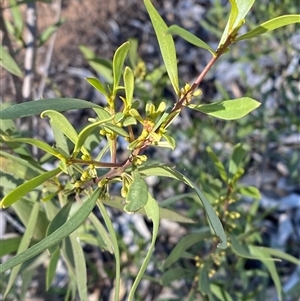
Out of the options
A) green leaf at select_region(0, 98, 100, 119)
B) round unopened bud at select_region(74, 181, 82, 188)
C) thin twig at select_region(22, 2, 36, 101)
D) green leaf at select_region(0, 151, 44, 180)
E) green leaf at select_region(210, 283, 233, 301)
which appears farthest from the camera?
thin twig at select_region(22, 2, 36, 101)

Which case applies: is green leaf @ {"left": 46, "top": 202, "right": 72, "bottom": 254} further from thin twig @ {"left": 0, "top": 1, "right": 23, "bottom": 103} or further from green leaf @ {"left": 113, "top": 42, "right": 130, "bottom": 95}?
thin twig @ {"left": 0, "top": 1, "right": 23, "bottom": 103}

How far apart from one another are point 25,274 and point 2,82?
1.51 m

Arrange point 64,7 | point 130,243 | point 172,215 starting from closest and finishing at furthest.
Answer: point 172,215
point 130,243
point 64,7

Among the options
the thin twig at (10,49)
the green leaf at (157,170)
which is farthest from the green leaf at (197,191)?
the thin twig at (10,49)

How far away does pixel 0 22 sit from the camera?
3.82 ft

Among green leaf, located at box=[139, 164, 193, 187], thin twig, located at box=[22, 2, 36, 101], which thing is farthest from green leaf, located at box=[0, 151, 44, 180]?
thin twig, located at box=[22, 2, 36, 101]

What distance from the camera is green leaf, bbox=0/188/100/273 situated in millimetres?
561

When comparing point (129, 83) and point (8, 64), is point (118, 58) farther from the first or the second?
point (8, 64)

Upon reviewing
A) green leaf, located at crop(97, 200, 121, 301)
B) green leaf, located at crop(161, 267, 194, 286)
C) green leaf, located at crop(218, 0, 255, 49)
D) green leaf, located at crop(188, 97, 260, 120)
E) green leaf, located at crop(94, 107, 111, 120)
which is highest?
green leaf, located at crop(218, 0, 255, 49)

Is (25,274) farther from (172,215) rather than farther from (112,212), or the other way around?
(112,212)

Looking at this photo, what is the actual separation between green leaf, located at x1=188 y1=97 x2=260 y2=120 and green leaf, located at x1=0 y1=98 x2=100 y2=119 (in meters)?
0.14

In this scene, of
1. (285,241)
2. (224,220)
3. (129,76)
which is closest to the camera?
(129,76)

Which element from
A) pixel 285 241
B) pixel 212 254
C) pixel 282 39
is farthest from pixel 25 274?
pixel 285 241

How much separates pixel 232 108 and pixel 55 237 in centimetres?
24
